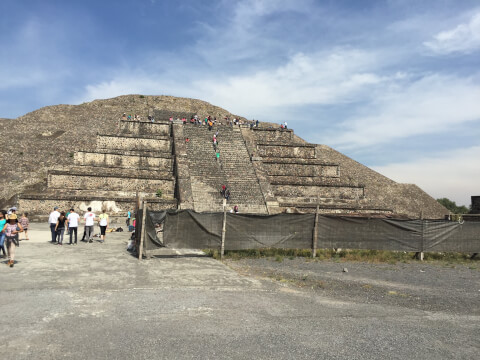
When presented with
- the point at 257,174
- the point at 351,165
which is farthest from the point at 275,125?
the point at 257,174

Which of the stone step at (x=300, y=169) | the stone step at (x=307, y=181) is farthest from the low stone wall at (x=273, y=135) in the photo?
the stone step at (x=307, y=181)

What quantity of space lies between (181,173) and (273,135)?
12.2 metres

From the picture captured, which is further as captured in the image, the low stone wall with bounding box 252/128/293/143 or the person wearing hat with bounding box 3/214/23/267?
the low stone wall with bounding box 252/128/293/143

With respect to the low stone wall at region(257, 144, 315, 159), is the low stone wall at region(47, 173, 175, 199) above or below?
below

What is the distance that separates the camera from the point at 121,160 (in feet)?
84.0

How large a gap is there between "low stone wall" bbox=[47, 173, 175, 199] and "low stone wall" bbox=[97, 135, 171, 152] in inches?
174

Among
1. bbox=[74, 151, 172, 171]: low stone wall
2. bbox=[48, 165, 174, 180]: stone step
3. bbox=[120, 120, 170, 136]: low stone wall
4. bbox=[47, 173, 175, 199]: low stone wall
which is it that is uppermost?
bbox=[120, 120, 170, 136]: low stone wall

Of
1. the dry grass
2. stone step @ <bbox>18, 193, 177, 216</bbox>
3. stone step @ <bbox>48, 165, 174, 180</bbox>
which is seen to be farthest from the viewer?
stone step @ <bbox>48, 165, 174, 180</bbox>

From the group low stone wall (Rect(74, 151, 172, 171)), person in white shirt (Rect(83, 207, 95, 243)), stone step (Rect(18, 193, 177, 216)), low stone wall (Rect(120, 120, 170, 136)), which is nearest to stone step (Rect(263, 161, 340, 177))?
low stone wall (Rect(74, 151, 172, 171))

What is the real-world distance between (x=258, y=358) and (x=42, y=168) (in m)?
27.8

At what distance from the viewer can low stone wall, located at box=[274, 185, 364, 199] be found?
84.3 feet

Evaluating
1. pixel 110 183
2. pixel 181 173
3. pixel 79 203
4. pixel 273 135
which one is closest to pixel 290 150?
pixel 273 135

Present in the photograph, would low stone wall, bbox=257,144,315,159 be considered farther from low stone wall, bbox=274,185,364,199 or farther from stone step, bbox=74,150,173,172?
stone step, bbox=74,150,173,172

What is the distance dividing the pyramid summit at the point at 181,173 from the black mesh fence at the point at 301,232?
6.39m
